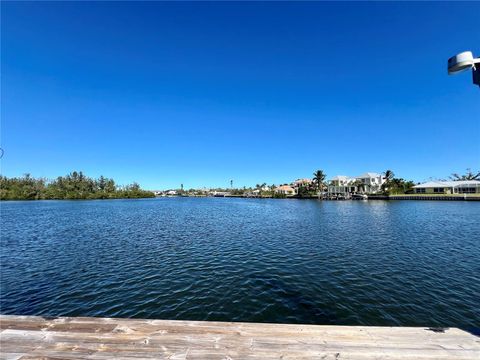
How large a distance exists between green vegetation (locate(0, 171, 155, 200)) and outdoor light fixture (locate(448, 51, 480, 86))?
157 metres

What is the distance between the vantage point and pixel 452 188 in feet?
276

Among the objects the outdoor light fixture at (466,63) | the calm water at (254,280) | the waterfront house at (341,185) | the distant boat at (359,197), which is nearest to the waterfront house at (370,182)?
the waterfront house at (341,185)

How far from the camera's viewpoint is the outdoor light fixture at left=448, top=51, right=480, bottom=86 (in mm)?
4259

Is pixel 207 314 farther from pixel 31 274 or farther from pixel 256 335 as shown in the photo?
pixel 31 274

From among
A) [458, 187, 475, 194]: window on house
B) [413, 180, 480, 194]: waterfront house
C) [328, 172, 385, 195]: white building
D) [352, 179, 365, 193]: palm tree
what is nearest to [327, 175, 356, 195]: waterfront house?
A: [328, 172, 385, 195]: white building

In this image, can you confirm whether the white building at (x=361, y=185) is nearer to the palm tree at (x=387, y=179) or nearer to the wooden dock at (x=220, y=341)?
the palm tree at (x=387, y=179)

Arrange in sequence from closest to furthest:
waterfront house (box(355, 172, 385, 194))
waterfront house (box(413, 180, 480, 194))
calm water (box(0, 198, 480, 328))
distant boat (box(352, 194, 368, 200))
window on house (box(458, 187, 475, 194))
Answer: calm water (box(0, 198, 480, 328)) < waterfront house (box(413, 180, 480, 194)) < window on house (box(458, 187, 475, 194)) < distant boat (box(352, 194, 368, 200)) < waterfront house (box(355, 172, 385, 194))

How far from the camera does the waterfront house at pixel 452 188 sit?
7954cm

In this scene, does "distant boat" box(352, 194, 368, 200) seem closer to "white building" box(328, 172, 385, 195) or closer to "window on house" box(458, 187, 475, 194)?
"white building" box(328, 172, 385, 195)

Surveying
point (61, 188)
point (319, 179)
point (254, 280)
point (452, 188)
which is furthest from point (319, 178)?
point (61, 188)

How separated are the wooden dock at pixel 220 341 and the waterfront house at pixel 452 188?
357 ft

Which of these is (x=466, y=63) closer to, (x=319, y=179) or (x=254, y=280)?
(x=254, y=280)

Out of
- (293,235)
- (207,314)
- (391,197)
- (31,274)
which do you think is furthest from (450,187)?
(31,274)

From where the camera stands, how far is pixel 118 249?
17.7 metres
